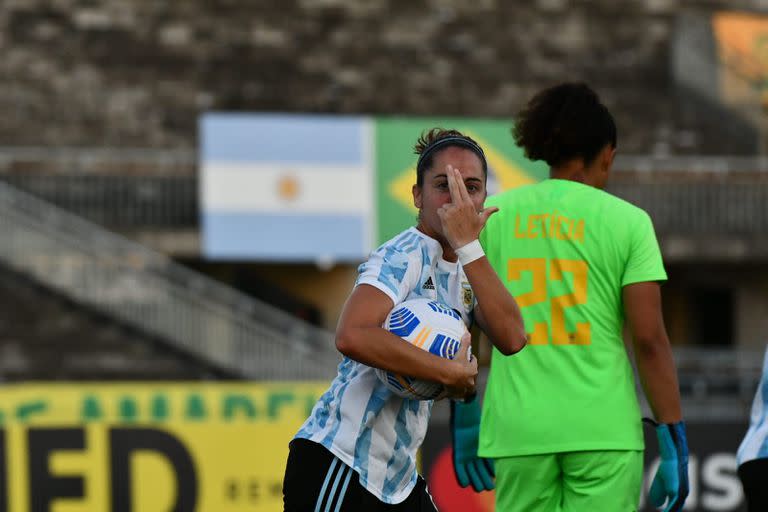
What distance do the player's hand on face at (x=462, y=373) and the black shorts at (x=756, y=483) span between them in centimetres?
166

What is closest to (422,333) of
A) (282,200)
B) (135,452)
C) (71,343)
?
(135,452)

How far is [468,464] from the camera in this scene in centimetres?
533

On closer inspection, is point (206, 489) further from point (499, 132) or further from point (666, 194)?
point (666, 194)

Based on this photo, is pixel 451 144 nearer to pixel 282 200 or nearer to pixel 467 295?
pixel 467 295

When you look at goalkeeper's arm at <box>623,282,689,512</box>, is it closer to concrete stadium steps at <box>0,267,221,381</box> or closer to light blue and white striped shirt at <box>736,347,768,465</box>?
light blue and white striped shirt at <box>736,347,768,465</box>

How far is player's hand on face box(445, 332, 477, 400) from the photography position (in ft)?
13.6

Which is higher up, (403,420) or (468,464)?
(403,420)

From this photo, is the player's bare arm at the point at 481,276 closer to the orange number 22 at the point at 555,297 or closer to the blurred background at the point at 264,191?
the orange number 22 at the point at 555,297

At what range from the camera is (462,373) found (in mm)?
4156

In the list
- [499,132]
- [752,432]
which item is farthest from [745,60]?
[752,432]

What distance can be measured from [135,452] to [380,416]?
598 centimetres

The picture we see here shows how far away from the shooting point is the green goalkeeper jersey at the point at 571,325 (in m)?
5.07

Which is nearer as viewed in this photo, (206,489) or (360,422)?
(360,422)

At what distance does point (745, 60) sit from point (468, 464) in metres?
22.2
